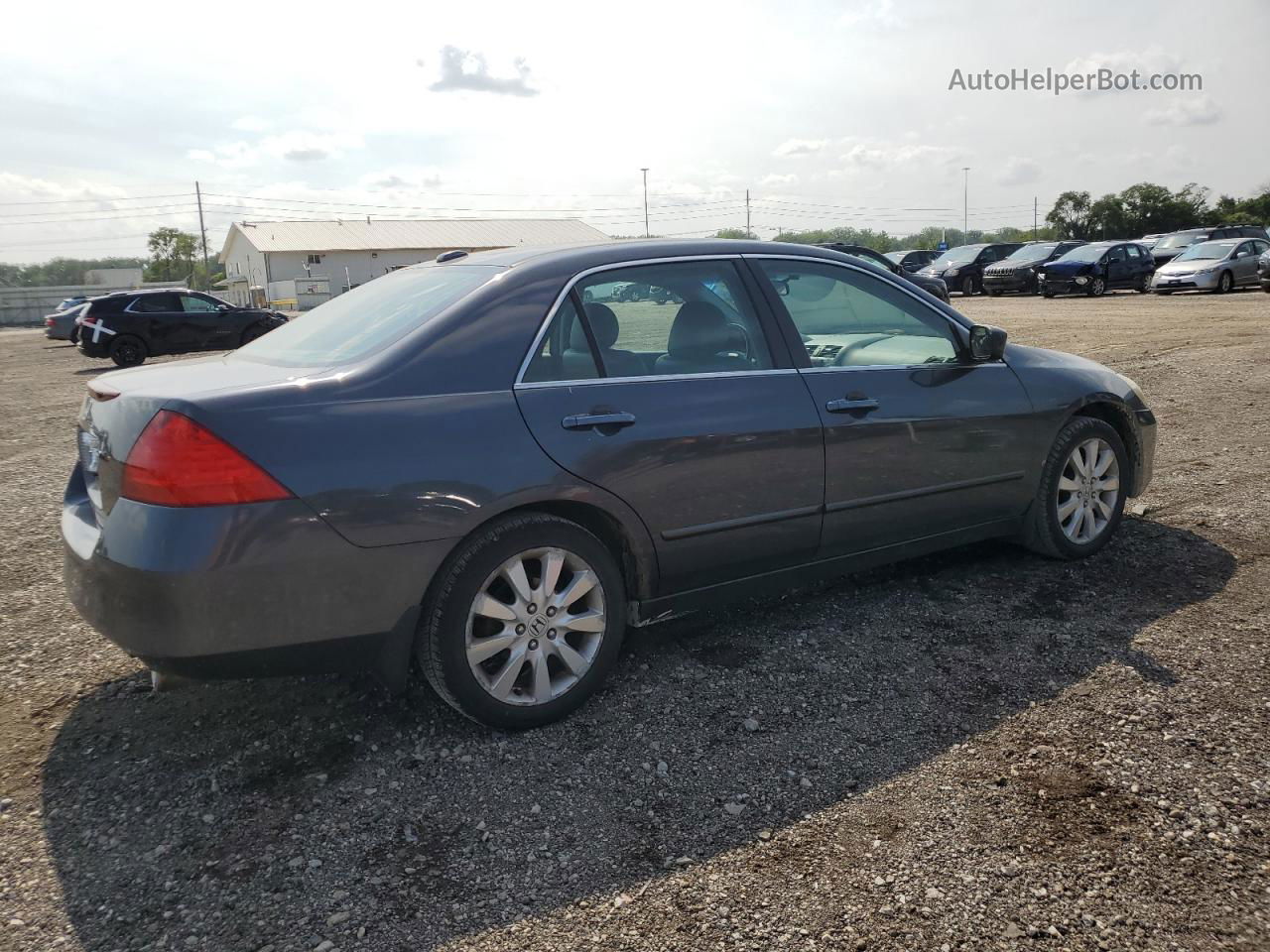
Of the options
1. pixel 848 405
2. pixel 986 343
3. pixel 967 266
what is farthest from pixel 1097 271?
pixel 848 405

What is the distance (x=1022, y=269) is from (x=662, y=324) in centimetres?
2640

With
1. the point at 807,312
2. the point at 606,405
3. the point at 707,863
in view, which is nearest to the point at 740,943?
the point at 707,863

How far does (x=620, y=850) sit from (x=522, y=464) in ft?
3.94

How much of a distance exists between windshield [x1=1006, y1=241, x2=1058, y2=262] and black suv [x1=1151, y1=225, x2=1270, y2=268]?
2913mm

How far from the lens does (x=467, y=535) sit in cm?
315

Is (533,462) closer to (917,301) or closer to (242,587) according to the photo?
(242,587)

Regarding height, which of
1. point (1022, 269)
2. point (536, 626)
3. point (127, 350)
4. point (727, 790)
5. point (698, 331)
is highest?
point (1022, 269)

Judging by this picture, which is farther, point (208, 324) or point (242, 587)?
point (208, 324)

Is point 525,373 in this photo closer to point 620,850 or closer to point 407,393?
point 407,393

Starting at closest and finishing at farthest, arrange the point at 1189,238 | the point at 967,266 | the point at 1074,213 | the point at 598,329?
1. the point at 598,329
2. the point at 967,266
3. the point at 1189,238
4. the point at 1074,213

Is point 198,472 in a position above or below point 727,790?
above

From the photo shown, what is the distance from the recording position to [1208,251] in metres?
25.7

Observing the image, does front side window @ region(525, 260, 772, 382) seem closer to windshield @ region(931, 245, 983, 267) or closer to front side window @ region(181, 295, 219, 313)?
front side window @ region(181, 295, 219, 313)

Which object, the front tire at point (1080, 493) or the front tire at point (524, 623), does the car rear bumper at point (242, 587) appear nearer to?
the front tire at point (524, 623)
